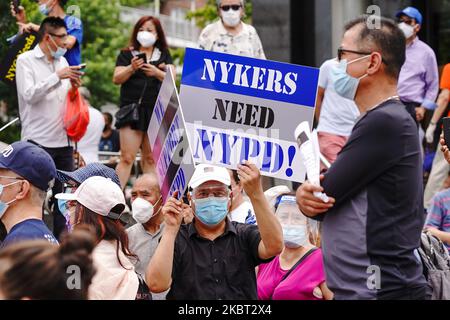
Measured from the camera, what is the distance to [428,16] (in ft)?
53.9

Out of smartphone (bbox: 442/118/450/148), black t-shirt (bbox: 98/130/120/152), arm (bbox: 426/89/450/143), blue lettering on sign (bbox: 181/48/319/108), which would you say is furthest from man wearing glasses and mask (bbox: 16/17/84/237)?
black t-shirt (bbox: 98/130/120/152)

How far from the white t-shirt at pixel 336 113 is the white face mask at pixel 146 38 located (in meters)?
1.81

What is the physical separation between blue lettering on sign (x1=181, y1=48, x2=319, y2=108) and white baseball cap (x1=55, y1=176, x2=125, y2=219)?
834 mm

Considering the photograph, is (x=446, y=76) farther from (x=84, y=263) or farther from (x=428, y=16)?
(x=84, y=263)

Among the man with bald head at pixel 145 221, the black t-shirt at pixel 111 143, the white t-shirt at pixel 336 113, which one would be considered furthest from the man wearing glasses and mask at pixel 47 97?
the black t-shirt at pixel 111 143

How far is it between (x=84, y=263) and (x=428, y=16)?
12.8 meters

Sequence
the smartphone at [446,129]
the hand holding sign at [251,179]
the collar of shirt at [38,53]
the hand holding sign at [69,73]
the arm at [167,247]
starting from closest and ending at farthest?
the hand holding sign at [251,179]
the arm at [167,247]
the smartphone at [446,129]
the hand holding sign at [69,73]
the collar of shirt at [38,53]

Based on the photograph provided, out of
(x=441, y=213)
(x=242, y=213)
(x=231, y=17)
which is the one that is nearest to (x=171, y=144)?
(x=242, y=213)

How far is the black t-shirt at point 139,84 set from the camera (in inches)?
431

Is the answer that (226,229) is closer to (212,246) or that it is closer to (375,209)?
(212,246)

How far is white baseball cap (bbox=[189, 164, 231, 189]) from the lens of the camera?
260 inches

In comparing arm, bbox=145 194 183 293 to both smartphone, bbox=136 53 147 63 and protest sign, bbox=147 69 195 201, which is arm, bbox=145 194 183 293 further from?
smartphone, bbox=136 53 147 63

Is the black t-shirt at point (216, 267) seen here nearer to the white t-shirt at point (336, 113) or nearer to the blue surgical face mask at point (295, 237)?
the blue surgical face mask at point (295, 237)
